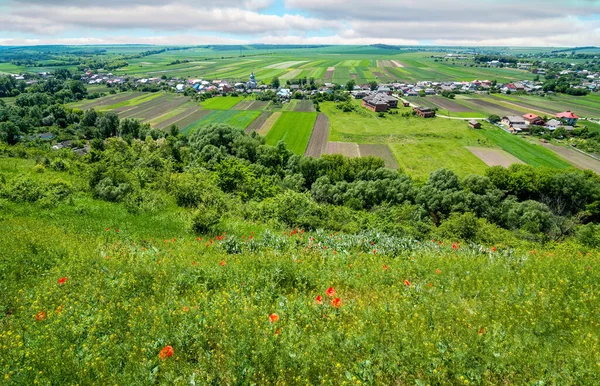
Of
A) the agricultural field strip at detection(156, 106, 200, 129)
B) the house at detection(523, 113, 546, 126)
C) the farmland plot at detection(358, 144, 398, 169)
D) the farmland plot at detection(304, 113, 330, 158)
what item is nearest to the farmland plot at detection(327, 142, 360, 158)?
the farmland plot at detection(358, 144, 398, 169)

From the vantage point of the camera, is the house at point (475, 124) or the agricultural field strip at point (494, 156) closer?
the agricultural field strip at point (494, 156)

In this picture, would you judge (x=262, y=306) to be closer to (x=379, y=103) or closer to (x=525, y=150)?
(x=525, y=150)

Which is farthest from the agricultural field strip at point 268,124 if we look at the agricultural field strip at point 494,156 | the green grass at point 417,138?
the agricultural field strip at point 494,156

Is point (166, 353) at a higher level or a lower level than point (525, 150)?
higher

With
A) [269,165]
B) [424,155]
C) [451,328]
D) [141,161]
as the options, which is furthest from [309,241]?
[424,155]

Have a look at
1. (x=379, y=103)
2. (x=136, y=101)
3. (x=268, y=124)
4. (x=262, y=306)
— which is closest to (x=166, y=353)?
(x=262, y=306)

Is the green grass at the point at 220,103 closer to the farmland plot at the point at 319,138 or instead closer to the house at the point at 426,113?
the farmland plot at the point at 319,138
